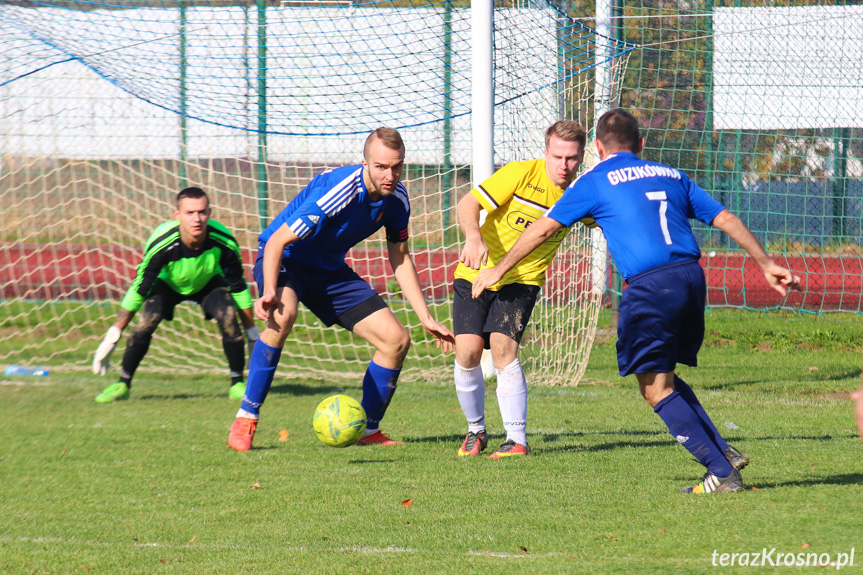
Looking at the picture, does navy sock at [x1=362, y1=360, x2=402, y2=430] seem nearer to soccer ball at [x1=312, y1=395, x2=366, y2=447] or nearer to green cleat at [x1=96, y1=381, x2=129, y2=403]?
soccer ball at [x1=312, y1=395, x2=366, y2=447]

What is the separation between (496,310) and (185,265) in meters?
3.38

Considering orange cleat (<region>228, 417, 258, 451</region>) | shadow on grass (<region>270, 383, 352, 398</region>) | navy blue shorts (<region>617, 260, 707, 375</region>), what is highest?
navy blue shorts (<region>617, 260, 707, 375</region>)

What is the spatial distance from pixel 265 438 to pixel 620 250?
306cm

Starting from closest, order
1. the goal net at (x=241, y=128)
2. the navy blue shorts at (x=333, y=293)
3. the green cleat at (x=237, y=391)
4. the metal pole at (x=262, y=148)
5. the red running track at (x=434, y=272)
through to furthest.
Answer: the navy blue shorts at (x=333, y=293) < the green cleat at (x=237, y=391) < the goal net at (x=241, y=128) < the metal pole at (x=262, y=148) < the red running track at (x=434, y=272)

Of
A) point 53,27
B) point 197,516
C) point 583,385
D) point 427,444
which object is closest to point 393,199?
point 427,444

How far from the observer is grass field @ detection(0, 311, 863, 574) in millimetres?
3336

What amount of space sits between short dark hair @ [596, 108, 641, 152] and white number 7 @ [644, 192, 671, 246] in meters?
0.33

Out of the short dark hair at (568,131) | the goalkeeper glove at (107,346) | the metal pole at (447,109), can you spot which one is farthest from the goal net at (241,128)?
the short dark hair at (568,131)

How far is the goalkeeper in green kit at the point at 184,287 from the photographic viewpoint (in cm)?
734

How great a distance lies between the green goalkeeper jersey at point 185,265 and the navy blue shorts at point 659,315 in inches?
170

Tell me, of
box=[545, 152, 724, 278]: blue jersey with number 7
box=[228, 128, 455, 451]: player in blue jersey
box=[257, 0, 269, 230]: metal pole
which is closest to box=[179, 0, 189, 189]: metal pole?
box=[257, 0, 269, 230]: metal pole

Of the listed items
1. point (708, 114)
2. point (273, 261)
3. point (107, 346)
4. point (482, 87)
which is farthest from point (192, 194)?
point (708, 114)

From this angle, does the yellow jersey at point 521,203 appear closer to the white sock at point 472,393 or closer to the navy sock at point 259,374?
the white sock at point 472,393

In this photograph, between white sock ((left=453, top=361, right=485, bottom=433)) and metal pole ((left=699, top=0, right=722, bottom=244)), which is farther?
metal pole ((left=699, top=0, right=722, bottom=244))
